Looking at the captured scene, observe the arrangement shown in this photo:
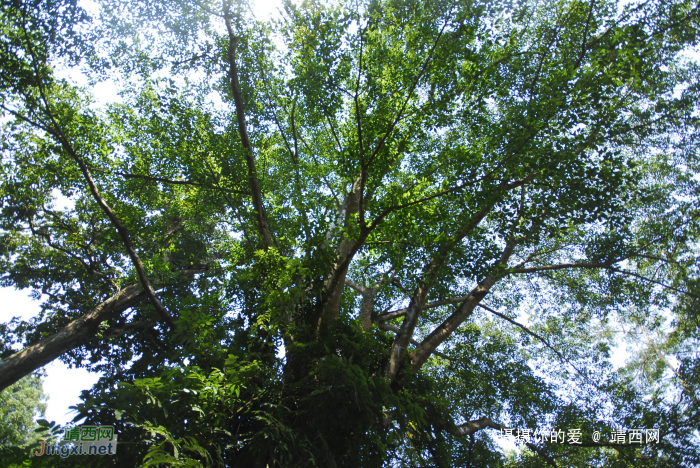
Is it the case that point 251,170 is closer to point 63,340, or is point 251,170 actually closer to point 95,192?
point 95,192

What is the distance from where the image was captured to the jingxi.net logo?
3561 mm

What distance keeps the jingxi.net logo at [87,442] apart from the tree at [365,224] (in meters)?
0.12

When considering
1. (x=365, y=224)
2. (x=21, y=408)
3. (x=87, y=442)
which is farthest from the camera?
(x=21, y=408)

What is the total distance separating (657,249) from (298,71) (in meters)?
7.61

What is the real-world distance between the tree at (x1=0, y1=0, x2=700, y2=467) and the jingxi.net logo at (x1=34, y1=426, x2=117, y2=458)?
0.12m

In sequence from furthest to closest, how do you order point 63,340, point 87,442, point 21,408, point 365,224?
point 21,408, point 63,340, point 365,224, point 87,442

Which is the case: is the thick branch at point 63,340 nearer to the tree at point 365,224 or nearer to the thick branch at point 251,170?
the tree at point 365,224

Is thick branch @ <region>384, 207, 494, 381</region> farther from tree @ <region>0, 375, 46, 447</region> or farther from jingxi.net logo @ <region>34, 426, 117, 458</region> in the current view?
tree @ <region>0, 375, 46, 447</region>

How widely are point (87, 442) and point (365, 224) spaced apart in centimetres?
389

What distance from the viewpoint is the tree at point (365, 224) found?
4.74 meters

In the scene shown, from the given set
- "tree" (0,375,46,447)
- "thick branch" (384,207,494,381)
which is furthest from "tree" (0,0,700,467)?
"tree" (0,375,46,447)

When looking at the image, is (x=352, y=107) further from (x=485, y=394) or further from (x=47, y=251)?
(x=47, y=251)

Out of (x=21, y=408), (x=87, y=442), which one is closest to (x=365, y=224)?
(x=87, y=442)

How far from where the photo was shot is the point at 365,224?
18.2 ft
